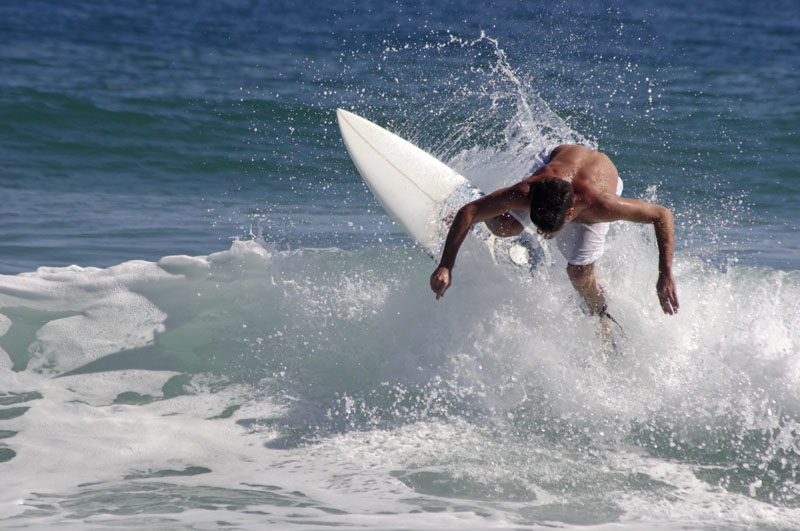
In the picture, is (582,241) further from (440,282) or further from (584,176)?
(440,282)

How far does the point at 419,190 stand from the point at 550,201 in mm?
1740

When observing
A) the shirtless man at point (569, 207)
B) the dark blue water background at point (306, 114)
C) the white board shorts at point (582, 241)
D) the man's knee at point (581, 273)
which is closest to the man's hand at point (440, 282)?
the shirtless man at point (569, 207)

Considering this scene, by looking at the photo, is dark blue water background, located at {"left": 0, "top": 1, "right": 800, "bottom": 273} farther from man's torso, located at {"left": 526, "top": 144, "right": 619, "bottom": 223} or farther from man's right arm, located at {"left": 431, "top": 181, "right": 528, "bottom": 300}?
man's right arm, located at {"left": 431, "top": 181, "right": 528, "bottom": 300}

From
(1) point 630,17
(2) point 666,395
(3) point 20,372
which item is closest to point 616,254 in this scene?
(2) point 666,395

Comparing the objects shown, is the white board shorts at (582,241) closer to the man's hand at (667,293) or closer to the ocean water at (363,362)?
the ocean water at (363,362)

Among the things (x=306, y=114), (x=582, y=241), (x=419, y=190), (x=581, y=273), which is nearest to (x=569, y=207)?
(x=582, y=241)

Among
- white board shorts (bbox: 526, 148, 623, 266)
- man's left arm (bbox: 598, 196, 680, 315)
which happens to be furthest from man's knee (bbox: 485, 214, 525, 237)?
man's left arm (bbox: 598, 196, 680, 315)

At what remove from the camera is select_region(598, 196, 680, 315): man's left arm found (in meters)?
4.39

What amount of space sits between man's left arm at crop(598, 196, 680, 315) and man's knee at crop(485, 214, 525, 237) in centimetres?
64

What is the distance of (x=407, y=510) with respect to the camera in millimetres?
3570

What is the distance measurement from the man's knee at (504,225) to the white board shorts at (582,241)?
3.3 inches

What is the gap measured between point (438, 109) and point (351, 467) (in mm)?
10151

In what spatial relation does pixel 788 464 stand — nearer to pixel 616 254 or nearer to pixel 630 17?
pixel 616 254

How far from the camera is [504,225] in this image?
4.97 meters
